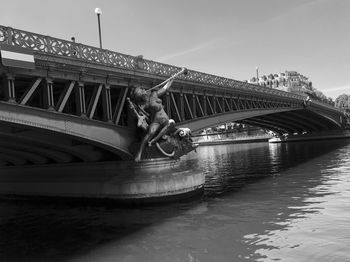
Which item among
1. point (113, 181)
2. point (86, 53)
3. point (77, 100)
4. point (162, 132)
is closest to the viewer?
point (77, 100)

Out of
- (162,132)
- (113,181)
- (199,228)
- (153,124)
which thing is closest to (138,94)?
(153,124)

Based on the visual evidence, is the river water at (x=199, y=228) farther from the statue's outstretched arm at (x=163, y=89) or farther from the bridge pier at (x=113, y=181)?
the statue's outstretched arm at (x=163, y=89)

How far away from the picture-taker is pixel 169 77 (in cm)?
2319

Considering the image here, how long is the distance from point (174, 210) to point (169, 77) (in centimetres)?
938

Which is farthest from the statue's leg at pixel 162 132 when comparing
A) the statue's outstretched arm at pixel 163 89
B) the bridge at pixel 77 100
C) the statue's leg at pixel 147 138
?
the statue's outstretched arm at pixel 163 89

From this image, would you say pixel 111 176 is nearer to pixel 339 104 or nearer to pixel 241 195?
pixel 241 195

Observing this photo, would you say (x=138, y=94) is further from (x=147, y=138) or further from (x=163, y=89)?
(x=147, y=138)

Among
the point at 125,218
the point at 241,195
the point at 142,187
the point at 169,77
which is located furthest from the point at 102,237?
the point at 169,77

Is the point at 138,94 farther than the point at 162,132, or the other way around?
the point at 162,132

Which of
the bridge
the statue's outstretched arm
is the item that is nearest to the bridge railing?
the bridge

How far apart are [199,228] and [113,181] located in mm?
7431

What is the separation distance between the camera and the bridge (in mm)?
14406

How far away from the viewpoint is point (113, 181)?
63.4 feet

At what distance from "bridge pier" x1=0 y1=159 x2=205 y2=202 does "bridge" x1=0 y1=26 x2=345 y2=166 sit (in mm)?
618
